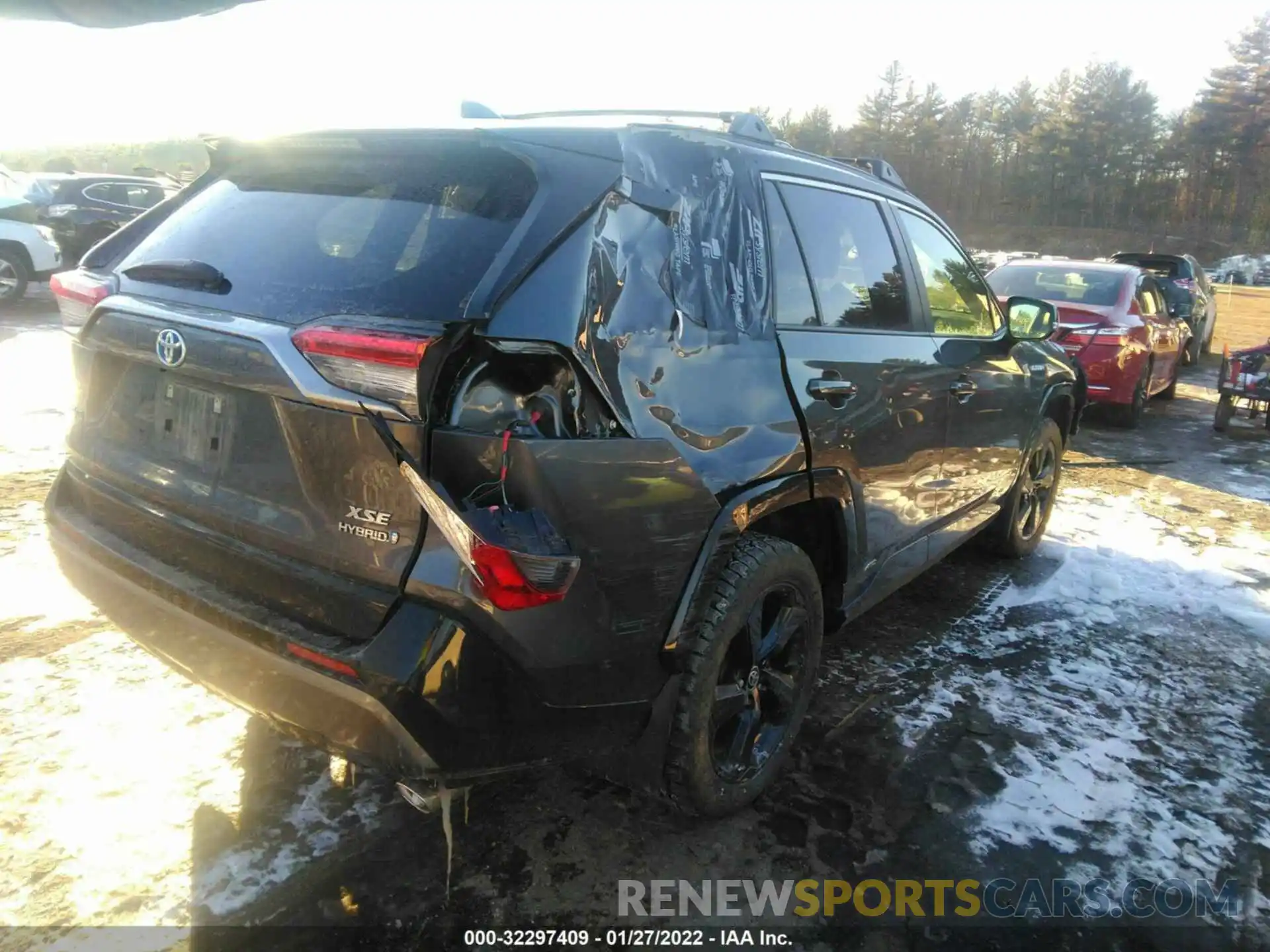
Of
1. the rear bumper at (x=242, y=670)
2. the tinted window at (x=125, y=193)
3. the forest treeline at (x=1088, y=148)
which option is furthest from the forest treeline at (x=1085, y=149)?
the rear bumper at (x=242, y=670)

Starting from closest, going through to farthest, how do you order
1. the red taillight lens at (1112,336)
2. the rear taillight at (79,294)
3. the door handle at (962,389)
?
the rear taillight at (79,294)
the door handle at (962,389)
the red taillight lens at (1112,336)

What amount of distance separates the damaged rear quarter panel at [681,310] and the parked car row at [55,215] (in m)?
11.6

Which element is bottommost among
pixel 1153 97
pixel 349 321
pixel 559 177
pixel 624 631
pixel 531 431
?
pixel 624 631

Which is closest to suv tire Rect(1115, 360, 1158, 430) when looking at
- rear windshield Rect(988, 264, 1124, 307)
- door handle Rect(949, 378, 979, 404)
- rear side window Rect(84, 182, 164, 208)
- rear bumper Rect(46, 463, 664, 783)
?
rear windshield Rect(988, 264, 1124, 307)

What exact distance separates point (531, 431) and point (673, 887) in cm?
136

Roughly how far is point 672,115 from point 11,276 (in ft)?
39.8

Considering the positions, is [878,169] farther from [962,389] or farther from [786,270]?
[786,270]

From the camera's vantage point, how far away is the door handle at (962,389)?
3740 mm

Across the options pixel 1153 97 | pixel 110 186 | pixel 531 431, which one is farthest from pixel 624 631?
pixel 1153 97

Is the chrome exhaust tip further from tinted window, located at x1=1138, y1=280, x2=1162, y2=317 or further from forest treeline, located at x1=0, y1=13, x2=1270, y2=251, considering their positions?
forest treeline, located at x1=0, y1=13, x2=1270, y2=251

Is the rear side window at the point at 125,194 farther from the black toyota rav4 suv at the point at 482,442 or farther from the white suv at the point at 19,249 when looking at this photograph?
the black toyota rav4 suv at the point at 482,442

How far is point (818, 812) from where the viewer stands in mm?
2877

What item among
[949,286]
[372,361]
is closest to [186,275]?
[372,361]

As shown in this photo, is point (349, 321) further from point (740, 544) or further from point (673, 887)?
point (673, 887)
